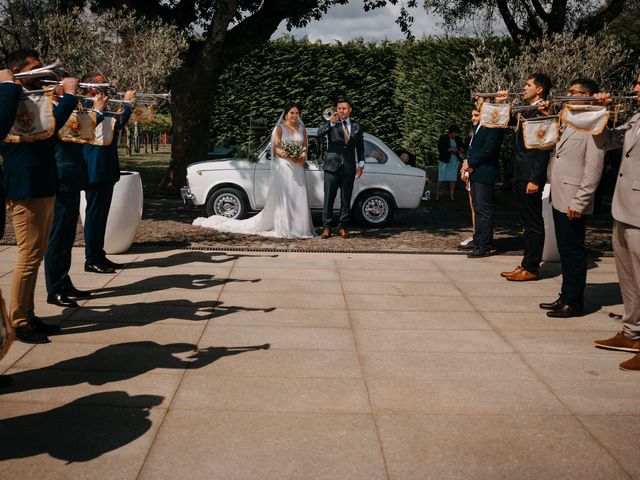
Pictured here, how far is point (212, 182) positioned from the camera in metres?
12.7

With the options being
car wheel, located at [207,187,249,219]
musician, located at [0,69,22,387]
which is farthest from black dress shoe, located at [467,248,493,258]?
musician, located at [0,69,22,387]

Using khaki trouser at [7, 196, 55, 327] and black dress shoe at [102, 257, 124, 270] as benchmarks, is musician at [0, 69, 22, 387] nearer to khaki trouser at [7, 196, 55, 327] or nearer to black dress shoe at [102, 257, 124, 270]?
khaki trouser at [7, 196, 55, 327]

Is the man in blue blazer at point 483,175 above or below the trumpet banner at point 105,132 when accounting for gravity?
below

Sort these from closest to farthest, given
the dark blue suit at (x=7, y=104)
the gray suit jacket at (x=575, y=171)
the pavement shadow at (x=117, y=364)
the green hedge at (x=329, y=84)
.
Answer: the dark blue suit at (x=7, y=104), the pavement shadow at (x=117, y=364), the gray suit jacket at (x=575, y=171), the green hedge at (x=329, y=84)

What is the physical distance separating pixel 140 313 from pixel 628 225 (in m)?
4.39

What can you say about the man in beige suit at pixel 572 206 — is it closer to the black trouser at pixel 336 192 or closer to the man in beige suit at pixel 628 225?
the man in beige suit at pixel 628 225

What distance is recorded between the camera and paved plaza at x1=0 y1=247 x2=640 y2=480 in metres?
4.00

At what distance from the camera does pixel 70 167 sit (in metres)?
7.14

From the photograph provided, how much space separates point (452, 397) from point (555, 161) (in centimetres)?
323

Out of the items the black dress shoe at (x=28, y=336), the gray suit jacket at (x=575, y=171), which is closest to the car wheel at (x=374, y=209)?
the gray suit jacket at (x=575, y=171)

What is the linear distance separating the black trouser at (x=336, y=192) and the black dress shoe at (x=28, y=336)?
625 centimetres

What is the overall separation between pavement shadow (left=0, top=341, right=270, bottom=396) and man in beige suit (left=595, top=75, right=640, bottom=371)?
3.01 meters

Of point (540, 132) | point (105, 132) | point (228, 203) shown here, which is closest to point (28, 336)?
point (105, 132)

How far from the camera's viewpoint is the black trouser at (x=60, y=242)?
273 inches
